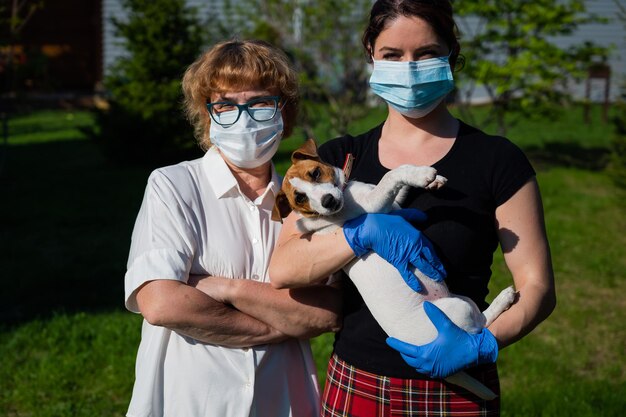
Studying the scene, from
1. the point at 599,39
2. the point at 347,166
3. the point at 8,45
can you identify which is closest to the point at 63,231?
the point at 8,45

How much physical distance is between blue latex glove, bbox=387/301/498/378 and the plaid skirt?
0.50 feet

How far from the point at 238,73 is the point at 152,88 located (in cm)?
1062

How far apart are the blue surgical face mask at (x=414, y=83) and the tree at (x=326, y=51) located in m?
9.16

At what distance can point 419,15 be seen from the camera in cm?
252

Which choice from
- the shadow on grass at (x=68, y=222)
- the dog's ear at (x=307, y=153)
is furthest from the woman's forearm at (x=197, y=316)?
Result: the shadow on grass at (x=68, y=222)

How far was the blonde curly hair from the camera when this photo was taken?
287cm

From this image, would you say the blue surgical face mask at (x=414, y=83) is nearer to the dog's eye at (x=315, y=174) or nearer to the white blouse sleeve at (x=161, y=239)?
the dog's eye at (x=315, y=174)

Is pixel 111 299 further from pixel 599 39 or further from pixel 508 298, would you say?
pixel 599 39

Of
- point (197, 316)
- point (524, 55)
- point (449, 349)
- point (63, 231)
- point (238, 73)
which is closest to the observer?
point (449, 349)

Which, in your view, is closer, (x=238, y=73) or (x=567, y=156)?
(x=238, y=73)

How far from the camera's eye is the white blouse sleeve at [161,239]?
104 inches

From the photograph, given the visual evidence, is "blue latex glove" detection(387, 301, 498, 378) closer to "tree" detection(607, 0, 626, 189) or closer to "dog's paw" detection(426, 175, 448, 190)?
"dog's paw" detection(426, 175, 448, 190)

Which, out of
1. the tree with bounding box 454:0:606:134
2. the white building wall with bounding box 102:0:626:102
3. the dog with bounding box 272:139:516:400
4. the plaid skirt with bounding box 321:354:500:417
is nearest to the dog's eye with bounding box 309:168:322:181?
the dog with bounding box 272:139:516:400

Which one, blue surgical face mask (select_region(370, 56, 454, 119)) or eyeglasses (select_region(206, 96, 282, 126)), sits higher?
blue surgical face mask (select_region(370, 56, 454, 119))
